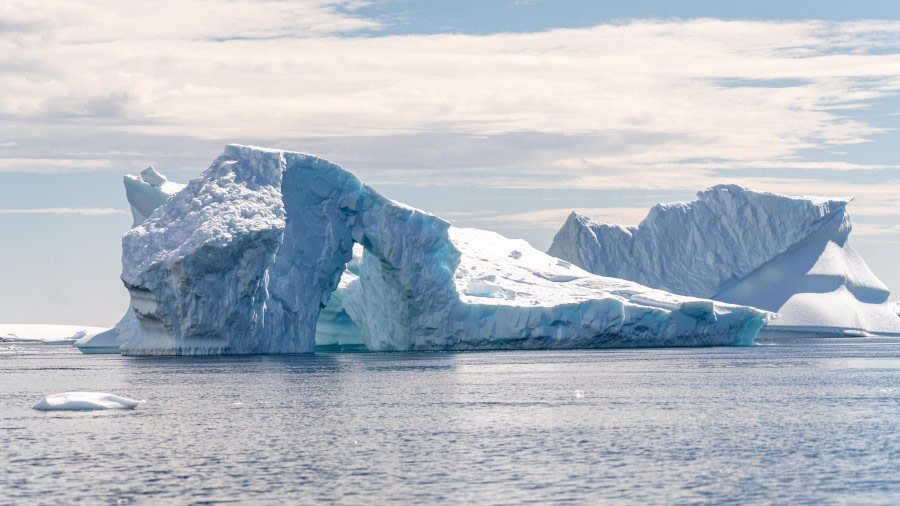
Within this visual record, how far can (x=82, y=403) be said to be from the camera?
32.7 metres

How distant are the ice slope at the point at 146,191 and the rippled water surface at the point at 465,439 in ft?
70.7

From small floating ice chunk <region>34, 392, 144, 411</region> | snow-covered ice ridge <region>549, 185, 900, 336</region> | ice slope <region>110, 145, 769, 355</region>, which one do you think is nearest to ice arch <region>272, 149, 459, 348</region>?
ice slope <region>110, 145, 769, 355</region>

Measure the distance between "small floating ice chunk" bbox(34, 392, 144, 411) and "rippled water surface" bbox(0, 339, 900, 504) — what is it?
27.9 inches

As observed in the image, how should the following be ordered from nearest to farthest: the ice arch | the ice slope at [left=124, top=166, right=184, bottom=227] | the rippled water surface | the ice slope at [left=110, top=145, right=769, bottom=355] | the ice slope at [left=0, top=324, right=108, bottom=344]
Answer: the rippled water surface < the ice slope at [left=110, top=145, right=769, bottom=355] < the ice arch < the ice slope at [left=124, top=166, right=184, bottom=227] < the ice slope at [left=0, top=324, right=108, bottom=344]

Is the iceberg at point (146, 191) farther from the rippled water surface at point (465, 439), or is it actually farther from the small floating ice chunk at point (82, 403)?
the small floating ice chunk at point (82, 403)

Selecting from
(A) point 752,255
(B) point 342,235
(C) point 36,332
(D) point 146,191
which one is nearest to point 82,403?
(B) point 342,235

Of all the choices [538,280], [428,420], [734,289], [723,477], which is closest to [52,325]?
[734,289]

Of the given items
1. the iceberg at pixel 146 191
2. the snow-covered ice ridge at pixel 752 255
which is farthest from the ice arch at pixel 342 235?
the snow-covered ice ridge at pixel 752 255

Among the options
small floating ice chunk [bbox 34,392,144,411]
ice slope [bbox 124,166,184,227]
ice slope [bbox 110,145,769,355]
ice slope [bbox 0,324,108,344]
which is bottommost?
ice slope [bbox 0,324,108,344]

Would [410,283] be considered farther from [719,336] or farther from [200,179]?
[719,336]

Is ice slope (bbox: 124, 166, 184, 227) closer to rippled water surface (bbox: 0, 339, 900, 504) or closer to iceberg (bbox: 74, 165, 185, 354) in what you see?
iceberg (bbox: 74, 165, 185, 354)

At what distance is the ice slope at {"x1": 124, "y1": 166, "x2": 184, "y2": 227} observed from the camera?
66812 mm

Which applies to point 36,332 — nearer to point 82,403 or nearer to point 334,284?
point 334,284

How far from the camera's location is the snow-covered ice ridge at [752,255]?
10175 cm
